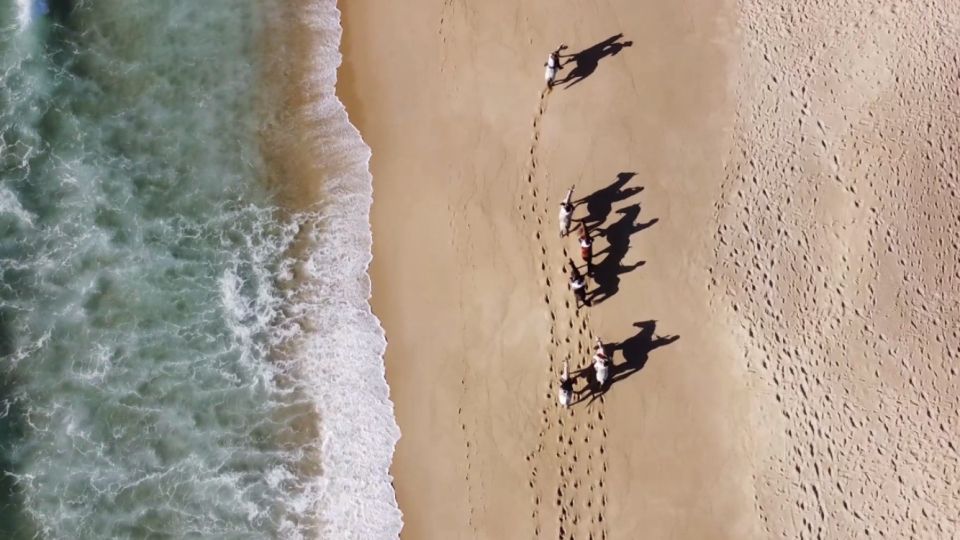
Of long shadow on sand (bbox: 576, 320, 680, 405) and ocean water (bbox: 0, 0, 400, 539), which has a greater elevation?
long shadow on sand (bbox: 576, 320, 680, 405)

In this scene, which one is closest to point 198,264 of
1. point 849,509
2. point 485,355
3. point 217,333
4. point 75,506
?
point 217,333

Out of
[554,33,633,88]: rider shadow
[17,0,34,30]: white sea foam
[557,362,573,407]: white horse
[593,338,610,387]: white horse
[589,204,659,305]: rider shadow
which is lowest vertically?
[557,362,573,407]: white horse

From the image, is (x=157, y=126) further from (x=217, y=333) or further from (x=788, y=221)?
(x=788, y=221)

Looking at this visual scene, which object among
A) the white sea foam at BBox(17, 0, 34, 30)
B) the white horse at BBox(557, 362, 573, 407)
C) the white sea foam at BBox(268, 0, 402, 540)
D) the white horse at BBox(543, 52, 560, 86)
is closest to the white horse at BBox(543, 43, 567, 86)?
the white horse at BBox(543, 52, 560, 86)

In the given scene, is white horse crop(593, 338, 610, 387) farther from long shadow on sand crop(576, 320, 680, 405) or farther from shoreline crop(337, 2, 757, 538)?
shoreline crop(337, 2, 757, 538)

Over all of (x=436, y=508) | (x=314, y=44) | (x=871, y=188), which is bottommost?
(x=436, y=508)

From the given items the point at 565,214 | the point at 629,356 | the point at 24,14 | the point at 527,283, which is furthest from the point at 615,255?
the point at 24,14

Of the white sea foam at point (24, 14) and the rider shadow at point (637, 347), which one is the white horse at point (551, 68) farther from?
the white sea foam at point (24, 14)

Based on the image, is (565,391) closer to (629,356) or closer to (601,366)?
(601,366)
